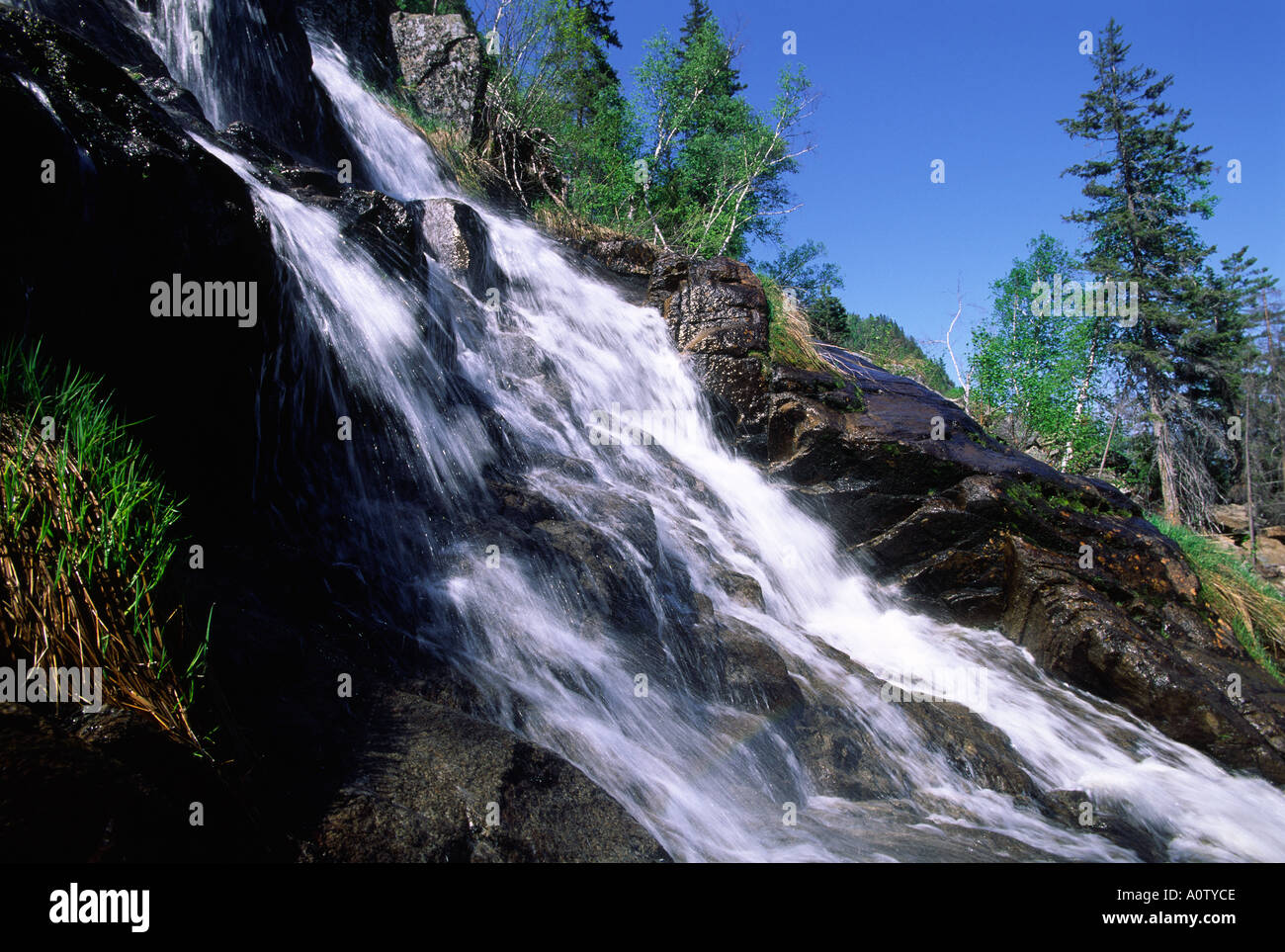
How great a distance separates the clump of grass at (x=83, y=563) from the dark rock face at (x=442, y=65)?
14994 mm

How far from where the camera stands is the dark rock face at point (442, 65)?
15.7m

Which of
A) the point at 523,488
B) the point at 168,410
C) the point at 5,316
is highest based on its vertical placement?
the point at 5,316

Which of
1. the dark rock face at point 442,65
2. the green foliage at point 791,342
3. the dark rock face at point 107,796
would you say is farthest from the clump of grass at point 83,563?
the dark rock face at point 442,65

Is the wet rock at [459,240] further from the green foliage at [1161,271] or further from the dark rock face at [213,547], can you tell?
the green foliage at [1161,271]

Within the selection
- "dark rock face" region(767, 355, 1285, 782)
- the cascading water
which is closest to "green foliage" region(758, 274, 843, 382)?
"dark rock face" region(767, 355, 1285, 782)

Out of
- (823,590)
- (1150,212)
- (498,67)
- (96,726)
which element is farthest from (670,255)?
(1150,212)

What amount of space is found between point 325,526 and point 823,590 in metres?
5.52

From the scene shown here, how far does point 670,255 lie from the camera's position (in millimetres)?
12188

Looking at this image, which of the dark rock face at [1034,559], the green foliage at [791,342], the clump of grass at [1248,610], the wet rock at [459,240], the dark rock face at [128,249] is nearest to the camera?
the dark rock face at [128,249]

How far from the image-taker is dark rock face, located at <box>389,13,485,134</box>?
15.7 meters

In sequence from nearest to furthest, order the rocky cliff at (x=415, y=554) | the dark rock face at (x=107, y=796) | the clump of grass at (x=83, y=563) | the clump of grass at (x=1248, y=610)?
the dark rock face at (x=107, y=796)
the clump of grass at (x=83, y=563)
the rocky cliff at (x=415, y=554)
the clump of grass at (x=1248, y=610)

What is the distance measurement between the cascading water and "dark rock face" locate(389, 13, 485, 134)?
19.8 ft
